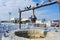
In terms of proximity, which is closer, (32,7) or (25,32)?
(32,7)

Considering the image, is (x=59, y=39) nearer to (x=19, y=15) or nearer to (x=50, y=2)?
(x=50, y=2)

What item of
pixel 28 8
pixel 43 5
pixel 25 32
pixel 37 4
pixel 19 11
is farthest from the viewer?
pixel 25 32

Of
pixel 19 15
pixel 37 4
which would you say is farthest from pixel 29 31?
pixel 37 4

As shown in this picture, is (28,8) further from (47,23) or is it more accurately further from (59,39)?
(47,23)

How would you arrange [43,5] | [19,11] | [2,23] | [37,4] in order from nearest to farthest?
[43,5], [37,4], [19,11], [2,23]

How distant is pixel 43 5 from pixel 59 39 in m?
0.53

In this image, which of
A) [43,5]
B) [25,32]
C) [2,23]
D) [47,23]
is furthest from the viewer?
[47,23]

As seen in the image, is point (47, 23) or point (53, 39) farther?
point (47, 23)

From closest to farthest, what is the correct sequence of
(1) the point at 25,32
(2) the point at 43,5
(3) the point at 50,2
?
(3) the point at 50,2, (2) the point at 43,5, (1) the point at 25,32

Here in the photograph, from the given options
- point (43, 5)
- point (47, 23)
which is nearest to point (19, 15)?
point (43, 5)

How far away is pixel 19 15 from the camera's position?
2.73 meters

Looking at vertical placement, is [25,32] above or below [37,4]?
below

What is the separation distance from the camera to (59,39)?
1937mm

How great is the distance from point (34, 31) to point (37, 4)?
6.40 ft
